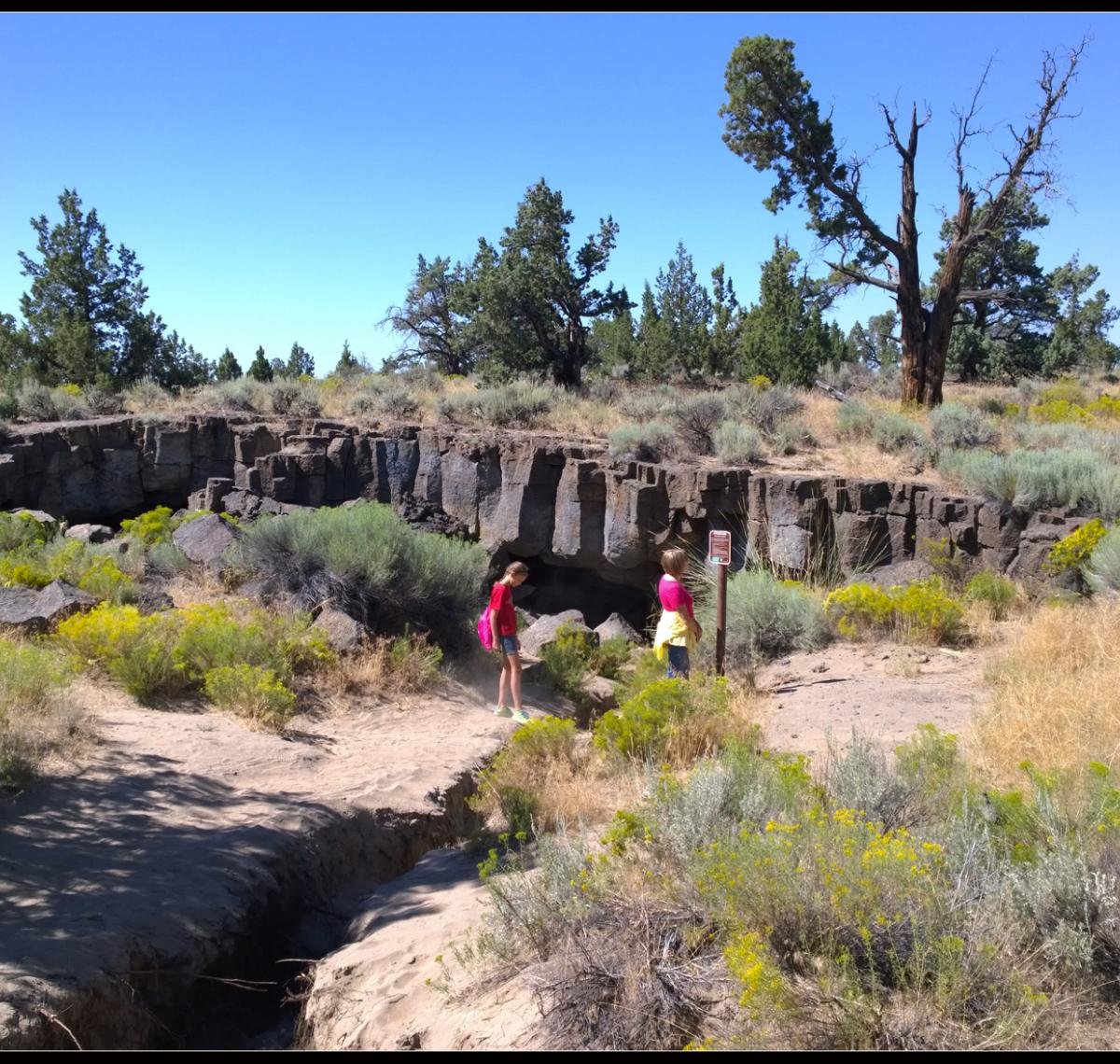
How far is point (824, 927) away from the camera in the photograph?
3.48m

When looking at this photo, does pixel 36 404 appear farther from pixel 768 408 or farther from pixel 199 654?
pixel 768 408

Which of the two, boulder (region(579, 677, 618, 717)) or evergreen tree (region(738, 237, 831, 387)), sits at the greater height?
evergreen tree (region(738, 237, 831, 387))

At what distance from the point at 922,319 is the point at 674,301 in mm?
16202

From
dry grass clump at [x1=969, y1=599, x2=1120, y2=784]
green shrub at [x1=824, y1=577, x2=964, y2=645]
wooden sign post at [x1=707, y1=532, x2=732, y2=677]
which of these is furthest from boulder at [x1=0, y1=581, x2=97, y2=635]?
dry grass clump at [x1=969, y1=599, x2=1120, y2=784]

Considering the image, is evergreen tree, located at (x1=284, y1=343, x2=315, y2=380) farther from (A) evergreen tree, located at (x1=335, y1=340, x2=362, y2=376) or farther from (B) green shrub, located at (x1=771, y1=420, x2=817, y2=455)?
(B) green shrub, located at (x1=771, y1=420, x2=817, y2=455)

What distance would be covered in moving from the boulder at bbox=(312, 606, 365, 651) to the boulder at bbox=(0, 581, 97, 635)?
2409 mm

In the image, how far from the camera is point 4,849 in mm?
5188

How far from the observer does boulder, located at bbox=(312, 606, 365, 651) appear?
10.1m

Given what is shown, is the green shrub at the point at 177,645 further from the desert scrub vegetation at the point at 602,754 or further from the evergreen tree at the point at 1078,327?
the evergreen tree at the point at 1078,327

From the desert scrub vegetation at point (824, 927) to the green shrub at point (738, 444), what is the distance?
1222 cm

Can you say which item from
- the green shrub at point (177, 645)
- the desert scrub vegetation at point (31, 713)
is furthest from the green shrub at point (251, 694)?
the desert scrub vegetation at point (31, 713)

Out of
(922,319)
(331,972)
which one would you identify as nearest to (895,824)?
(331,972)

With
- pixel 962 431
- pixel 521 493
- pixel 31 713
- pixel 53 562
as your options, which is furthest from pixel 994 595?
pixel 53 562

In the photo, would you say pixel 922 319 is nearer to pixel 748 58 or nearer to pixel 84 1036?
pixel 748 58
